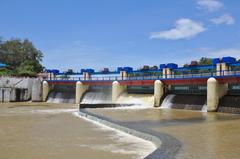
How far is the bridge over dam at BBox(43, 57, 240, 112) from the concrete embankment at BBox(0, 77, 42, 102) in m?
1.29

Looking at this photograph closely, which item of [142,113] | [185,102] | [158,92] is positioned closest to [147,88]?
[158,92]

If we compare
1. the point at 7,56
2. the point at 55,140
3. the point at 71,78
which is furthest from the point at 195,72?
the point at 7,56

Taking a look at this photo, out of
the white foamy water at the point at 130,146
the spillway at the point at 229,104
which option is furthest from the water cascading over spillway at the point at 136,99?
the white foamy water at the point at 130,146

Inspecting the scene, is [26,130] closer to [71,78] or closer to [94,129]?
[94,129]

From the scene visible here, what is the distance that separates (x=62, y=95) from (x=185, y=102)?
82.3ft

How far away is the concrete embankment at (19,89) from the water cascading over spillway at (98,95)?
9.88m

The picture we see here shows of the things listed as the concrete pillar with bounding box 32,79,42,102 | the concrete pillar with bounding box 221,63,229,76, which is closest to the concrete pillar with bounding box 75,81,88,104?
the concrete pillar with bounding box 32,79,42,102

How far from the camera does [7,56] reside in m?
87.6

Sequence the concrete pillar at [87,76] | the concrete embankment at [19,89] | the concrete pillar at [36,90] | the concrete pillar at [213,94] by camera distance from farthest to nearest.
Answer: the concrete pillar at [36,90] < the concrete embankment at [19,89] < the concrete pillar at [87,76] < the concrete pillar at [213,94]

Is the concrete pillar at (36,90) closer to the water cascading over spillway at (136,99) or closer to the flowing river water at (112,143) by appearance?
the water cascading over spillway at (136,99)

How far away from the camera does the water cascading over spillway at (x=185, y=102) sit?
105 ft

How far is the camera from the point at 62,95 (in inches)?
2117

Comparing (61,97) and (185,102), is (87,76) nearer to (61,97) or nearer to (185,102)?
(61,97)

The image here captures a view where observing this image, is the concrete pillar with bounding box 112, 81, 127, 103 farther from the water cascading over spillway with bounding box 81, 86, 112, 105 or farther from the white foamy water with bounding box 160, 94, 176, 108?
the white foamy water with bounding box 160, 94, 176, 108
